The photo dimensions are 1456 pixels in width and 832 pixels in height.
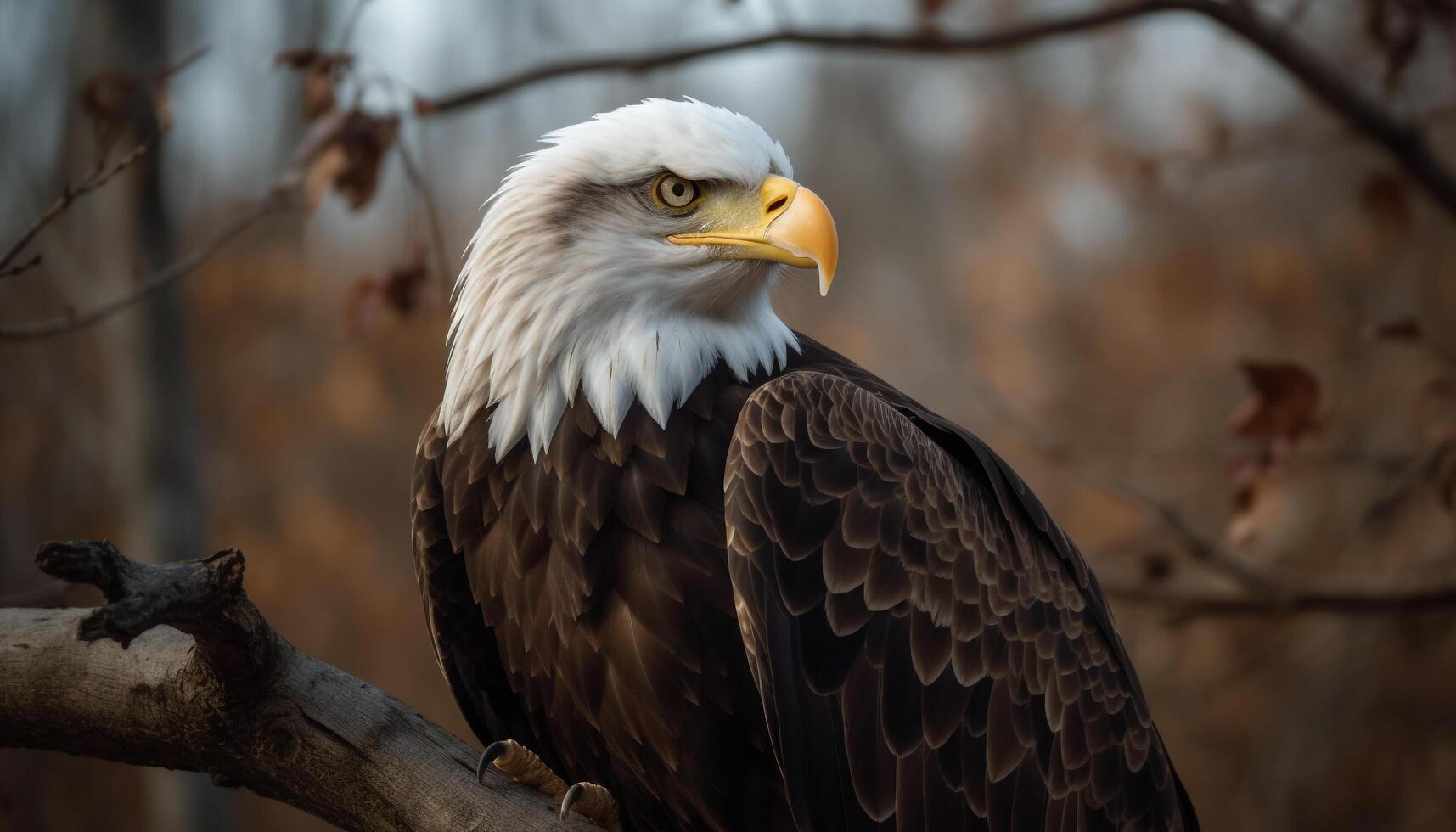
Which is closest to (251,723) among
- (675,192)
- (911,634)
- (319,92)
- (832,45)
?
(911,634)

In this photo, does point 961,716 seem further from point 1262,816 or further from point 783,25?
point 1262,816

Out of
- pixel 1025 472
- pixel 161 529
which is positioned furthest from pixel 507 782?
pixel 1025 472

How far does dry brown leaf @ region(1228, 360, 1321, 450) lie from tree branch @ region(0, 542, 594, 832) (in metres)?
2.13

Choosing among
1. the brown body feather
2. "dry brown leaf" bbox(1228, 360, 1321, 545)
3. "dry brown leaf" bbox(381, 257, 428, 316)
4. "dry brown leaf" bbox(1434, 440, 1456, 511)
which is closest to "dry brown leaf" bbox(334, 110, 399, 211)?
"dry brown leaf" bbox(381, 257, 428, 316)

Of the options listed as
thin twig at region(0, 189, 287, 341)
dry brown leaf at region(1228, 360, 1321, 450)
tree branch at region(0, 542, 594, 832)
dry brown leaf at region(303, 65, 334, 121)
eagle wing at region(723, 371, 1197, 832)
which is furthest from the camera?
dry brown leaf at region(303, 65, 334, 121)

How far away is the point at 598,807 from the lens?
263cm

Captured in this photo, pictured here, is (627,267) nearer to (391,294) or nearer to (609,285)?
(609,285)

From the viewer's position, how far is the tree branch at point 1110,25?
3322 mm

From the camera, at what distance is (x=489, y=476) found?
261cm

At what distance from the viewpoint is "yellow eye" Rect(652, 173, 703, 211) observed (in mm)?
2625

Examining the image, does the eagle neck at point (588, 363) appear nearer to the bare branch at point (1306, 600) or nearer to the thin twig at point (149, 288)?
the thin twig at point (149, 288)

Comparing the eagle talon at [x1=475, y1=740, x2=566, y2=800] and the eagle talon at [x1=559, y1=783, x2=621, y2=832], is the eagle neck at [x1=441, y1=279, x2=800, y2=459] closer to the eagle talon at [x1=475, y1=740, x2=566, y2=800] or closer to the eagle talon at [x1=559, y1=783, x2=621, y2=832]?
the eagle talon at [x1=475, y1=740, x2=566, y2=800]

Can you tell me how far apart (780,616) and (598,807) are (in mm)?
692

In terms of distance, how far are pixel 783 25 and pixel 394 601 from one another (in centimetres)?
721
